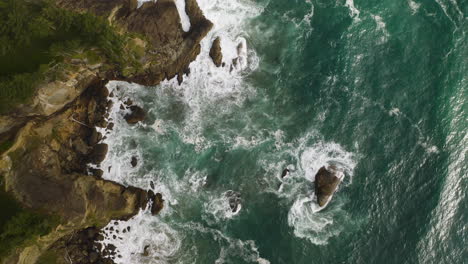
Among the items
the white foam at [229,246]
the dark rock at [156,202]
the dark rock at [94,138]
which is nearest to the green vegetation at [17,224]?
the dark rock at [94,138]

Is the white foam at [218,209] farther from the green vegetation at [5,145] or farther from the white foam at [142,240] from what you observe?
the green vegetation at [5,145]

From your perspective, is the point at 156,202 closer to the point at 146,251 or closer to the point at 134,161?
the point at 134,161

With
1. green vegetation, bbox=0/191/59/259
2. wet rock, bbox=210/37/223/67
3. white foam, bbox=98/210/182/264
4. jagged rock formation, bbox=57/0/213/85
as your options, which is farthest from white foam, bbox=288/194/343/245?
green vegetation, bbox=0/191/59/259

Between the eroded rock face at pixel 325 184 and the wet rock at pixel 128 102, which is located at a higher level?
the eroded rock face at pixel 325 184

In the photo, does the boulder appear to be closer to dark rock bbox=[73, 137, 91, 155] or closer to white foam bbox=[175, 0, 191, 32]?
dark rock bbox=[73, 137, 91, 155]

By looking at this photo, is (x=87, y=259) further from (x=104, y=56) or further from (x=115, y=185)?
(x=104, y=56)

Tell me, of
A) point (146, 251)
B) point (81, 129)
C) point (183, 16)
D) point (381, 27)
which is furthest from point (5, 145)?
point (381, 27)
